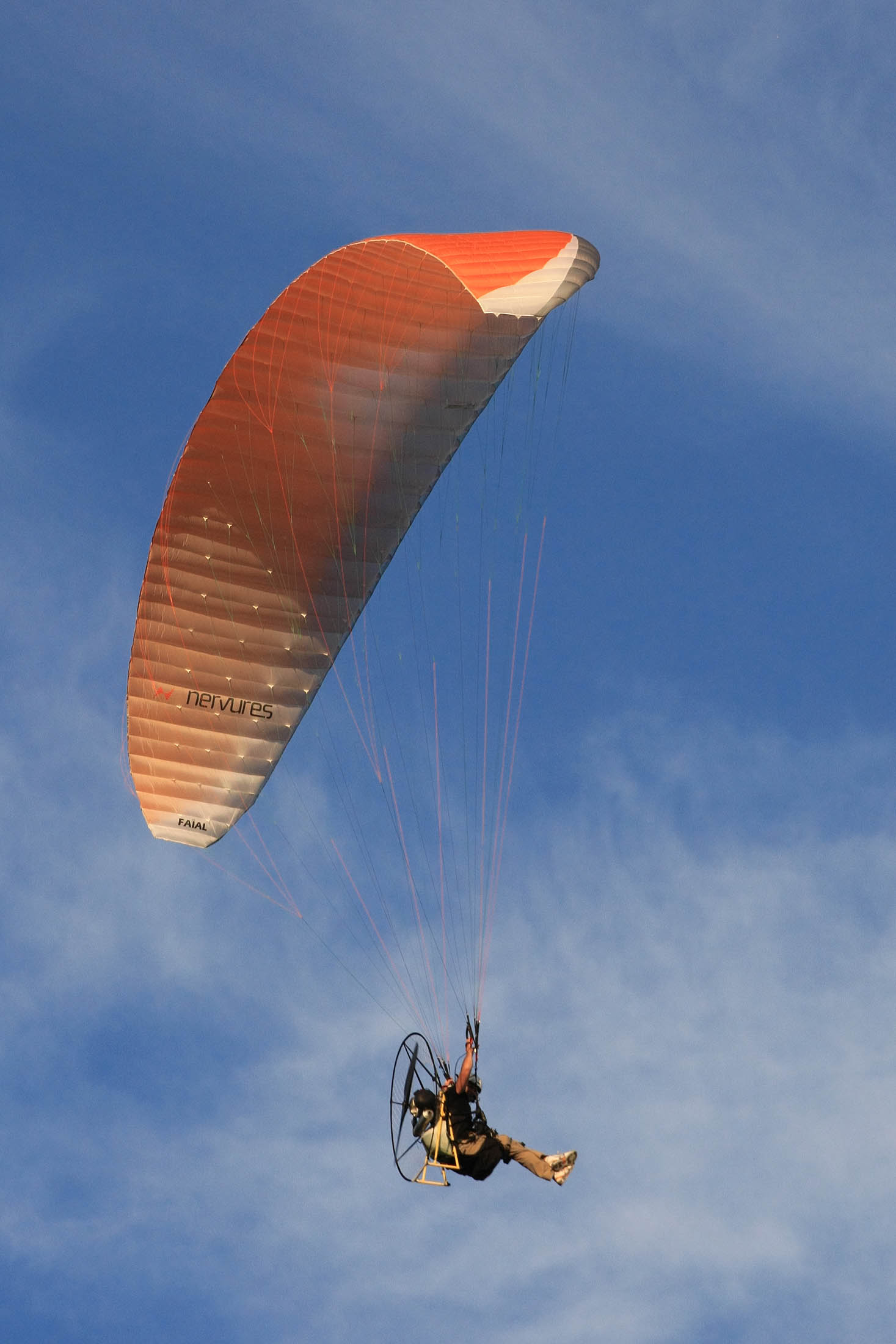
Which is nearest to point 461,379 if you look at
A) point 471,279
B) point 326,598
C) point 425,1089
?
point 471,279

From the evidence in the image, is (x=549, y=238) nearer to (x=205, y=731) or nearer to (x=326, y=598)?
(x=326, y=598)

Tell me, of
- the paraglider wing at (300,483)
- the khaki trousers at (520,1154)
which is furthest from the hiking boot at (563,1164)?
the paraglider wing at (300,483)

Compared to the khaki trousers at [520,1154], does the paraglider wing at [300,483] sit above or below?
above

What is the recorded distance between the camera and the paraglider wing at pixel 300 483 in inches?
904

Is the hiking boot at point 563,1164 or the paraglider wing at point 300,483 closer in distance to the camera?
the hiking boot at point 563,1164

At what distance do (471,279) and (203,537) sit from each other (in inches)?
180

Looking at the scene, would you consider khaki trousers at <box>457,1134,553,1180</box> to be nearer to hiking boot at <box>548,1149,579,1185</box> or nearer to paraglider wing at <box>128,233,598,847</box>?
hiking boot at <box>548,1149,579,1185</box>

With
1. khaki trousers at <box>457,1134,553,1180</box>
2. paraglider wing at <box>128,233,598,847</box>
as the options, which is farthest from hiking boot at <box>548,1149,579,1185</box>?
paraglider wing at <box>128,233,598,847</box>

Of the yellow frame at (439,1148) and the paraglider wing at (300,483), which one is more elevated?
the paraglider wing at (300,483)

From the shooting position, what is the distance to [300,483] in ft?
80.7

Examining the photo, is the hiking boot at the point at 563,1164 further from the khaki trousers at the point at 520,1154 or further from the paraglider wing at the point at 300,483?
the paraglider wing at the point at 300,483

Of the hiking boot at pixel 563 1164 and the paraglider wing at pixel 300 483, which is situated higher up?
the paraglider wing at pixel 300 483

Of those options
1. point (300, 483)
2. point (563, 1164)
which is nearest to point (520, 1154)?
point (563, 1164)

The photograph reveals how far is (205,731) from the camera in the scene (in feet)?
83.4
